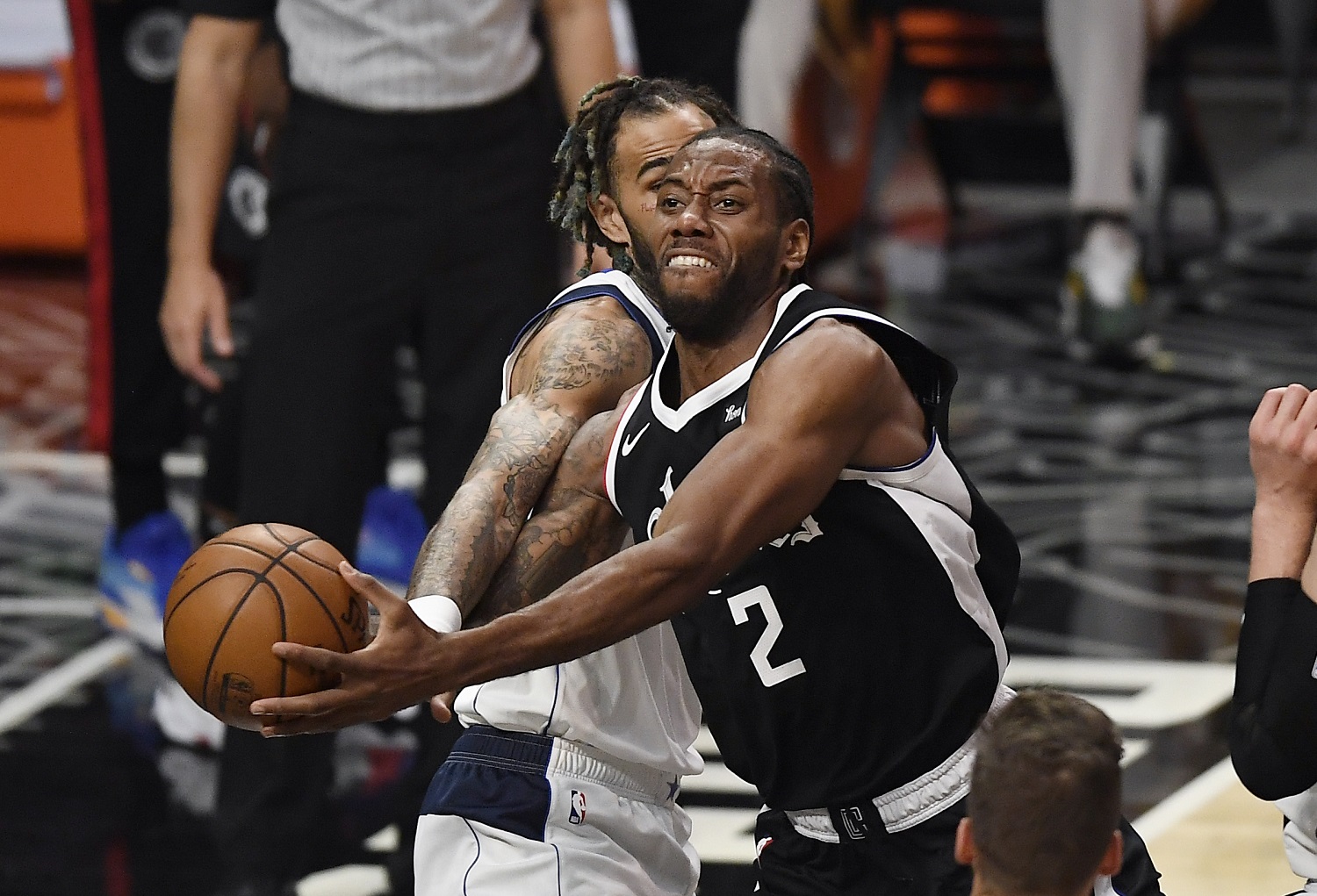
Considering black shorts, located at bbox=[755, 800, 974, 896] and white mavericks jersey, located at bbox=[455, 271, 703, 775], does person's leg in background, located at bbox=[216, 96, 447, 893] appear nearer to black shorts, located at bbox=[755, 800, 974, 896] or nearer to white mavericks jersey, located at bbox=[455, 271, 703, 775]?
white mavericks jersey, located at bbox=[455, 271, 703, 775]

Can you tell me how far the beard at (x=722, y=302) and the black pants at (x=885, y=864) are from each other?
27.7 inches

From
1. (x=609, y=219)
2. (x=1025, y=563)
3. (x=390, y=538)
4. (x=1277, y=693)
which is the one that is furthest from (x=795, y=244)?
(x=1025, y=563)

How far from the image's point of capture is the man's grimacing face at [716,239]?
3.02 meters

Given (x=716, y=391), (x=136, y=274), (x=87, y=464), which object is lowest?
(x=87, y=464)

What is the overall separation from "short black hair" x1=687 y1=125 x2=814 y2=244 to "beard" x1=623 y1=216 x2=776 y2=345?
7cm

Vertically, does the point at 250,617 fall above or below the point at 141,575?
above

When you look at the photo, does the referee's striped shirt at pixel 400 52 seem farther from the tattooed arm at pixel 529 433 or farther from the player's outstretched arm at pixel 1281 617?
the player's outstretched arm at pixel 1281 617

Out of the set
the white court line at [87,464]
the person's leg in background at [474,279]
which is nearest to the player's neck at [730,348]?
the person's leg in background at [474,279]

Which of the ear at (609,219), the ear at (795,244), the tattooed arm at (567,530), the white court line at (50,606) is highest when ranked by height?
the ear at (795,244)

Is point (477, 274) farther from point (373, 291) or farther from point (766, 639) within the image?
point (766, 639)

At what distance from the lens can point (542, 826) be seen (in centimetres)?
337

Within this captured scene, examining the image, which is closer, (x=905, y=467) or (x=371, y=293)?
(x=905, y=467)

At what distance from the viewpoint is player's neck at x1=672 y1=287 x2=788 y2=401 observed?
307 centimetres

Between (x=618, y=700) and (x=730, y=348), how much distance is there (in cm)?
69
